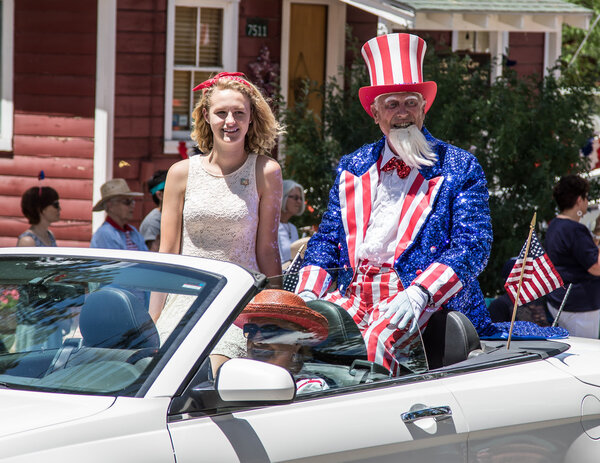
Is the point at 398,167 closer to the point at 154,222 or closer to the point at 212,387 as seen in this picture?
the point at 212,387

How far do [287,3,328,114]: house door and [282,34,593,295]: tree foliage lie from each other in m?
2.48

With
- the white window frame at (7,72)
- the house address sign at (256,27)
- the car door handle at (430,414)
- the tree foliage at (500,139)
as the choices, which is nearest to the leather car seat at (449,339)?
the car door handle at (430,414)

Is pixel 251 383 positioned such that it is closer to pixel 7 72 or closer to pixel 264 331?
pixel 264 331

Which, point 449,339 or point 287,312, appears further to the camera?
point 449,339

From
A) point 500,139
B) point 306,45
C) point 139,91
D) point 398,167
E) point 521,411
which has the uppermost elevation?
point 306,45

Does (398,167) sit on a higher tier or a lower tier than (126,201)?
higher

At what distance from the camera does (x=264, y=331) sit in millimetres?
3195

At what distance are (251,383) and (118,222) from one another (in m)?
5.32

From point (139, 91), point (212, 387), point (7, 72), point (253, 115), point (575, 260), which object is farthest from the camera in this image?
point (139, 91)

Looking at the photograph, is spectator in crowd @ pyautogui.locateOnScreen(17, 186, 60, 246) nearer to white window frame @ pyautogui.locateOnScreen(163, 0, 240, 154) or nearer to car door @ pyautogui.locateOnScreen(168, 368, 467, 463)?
white window frame @ pyautogui.locateOnScreen(163, 0, 240, 154)

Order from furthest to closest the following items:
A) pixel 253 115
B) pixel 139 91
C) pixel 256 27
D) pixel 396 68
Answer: pixel 256 27 → pixel 139 91 → pixel 253 115 → pixel 396 68

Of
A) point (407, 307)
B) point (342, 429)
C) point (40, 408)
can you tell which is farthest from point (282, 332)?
point (40, 408)

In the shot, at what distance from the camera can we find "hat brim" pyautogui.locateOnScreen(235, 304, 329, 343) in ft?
10.3

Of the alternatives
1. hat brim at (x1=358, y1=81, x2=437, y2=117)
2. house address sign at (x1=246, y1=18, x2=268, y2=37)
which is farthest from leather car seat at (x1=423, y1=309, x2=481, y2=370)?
house address sign at (x1=246, y1=18, x2=268, y2=37)
